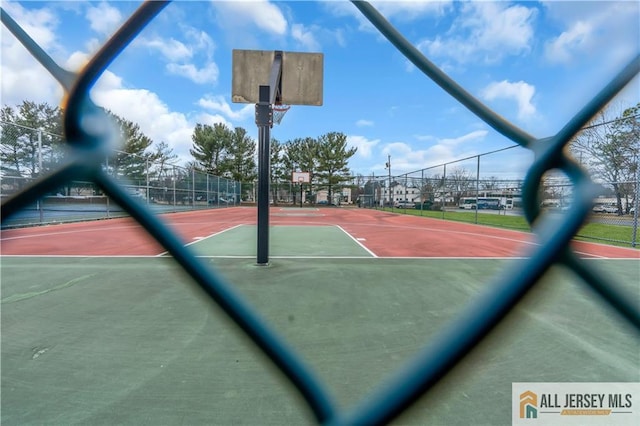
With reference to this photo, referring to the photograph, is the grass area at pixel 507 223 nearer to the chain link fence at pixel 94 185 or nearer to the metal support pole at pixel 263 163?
the metal support pole at pixel 263 163

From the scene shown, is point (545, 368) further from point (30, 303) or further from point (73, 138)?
point (30, 303)

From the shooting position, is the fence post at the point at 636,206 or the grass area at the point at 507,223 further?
the grass area at the point at 507,223

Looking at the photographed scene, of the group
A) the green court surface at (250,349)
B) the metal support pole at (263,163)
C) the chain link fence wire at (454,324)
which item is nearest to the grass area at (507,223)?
the green court surface at (250,349)

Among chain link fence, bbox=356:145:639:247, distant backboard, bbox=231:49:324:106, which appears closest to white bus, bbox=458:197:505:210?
chain link fence, bbox=356:145:639:247

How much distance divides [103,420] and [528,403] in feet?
6.55

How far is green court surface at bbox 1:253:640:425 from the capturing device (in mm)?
1433

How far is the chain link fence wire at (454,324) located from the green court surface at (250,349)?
0.03m

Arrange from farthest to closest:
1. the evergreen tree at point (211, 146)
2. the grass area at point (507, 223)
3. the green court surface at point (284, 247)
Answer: the evergreen tree at point (211, 146)
the grass area at point (507, 223)
the green court surface at point (284, 247)

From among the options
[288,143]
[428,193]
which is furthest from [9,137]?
[288,143]

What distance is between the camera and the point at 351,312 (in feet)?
8.37

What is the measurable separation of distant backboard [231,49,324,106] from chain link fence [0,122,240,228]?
1668mm

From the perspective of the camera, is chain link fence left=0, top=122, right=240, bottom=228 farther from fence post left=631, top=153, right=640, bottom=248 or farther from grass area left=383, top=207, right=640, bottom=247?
fence post left=631, top=153, right=640, bottom=248

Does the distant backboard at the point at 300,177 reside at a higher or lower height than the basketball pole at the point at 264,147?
higher

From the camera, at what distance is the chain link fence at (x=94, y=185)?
49cm
